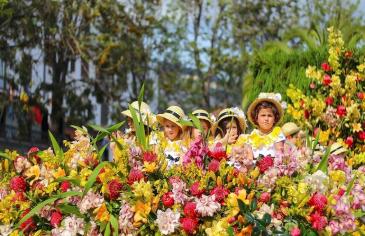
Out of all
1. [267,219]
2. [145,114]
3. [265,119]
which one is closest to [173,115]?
[265,119]

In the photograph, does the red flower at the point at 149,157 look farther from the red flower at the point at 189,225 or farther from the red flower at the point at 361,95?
the red flower at the point at 361,95

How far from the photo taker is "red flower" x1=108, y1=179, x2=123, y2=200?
4.66 meters

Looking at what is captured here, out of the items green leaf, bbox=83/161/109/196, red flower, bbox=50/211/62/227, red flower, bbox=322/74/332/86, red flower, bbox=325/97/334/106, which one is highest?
red flower, bbox=322/74/332/86

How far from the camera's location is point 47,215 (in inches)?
193

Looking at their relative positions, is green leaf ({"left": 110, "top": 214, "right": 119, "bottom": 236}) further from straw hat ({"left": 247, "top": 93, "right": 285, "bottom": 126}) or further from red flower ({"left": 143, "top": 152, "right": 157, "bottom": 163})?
straw hat ({"left": 247, "top": 93, "right": 285, "bottom": 126})

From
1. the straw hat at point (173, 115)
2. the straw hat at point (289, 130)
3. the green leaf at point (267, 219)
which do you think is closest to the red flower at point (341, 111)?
the straw hat at point (289, 130)

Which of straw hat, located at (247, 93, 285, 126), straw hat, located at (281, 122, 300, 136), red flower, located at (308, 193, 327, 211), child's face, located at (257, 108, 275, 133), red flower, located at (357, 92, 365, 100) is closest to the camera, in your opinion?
red flower, located at (308, 193, 327, 211)

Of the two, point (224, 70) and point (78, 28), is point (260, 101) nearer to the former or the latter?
point (78, 28)

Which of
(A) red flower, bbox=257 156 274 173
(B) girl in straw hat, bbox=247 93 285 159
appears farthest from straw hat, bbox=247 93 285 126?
(A) red flower, bbox=257 156 274 173

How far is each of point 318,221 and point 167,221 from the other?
87 centimetres

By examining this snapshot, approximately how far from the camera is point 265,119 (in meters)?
7.35

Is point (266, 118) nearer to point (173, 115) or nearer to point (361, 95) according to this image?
point (173, 115)

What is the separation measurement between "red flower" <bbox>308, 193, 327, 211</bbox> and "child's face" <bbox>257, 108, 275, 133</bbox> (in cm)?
267

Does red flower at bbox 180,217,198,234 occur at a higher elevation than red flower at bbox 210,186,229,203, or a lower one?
lower
